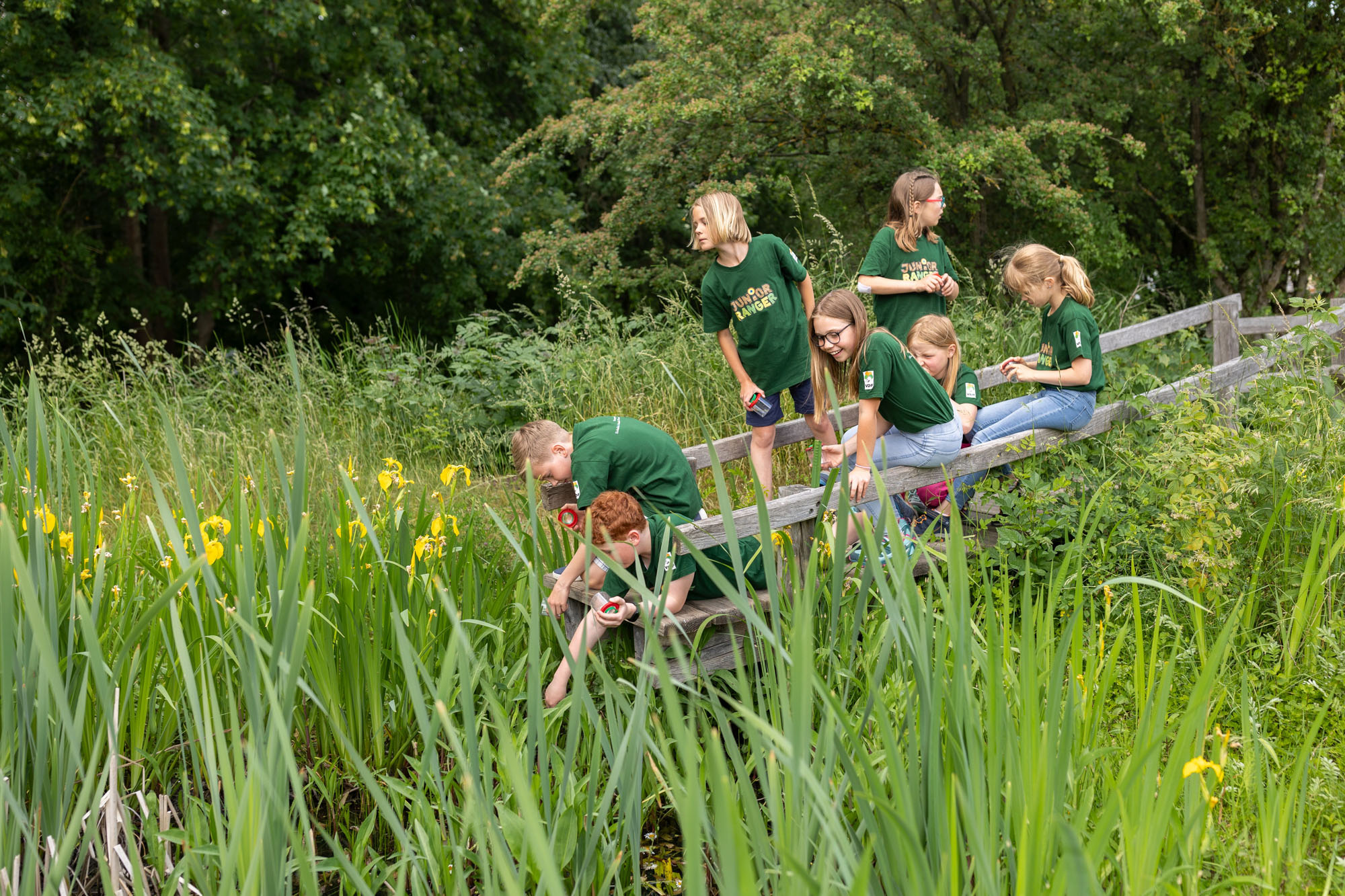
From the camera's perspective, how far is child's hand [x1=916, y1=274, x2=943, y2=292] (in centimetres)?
419

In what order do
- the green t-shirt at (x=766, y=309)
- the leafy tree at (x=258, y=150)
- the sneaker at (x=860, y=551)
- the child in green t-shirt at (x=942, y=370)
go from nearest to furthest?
the sneaker at (x=860, y=551), the child in green t-shirt at (x=942, y=370), the green t-shirt at (x=766, y=309), the leafy tree at (x=258, y=150)

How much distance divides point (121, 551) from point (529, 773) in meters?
1.33

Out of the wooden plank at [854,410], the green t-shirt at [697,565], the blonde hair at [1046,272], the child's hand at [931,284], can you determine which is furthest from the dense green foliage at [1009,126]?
the green t-shirt at [697,565]

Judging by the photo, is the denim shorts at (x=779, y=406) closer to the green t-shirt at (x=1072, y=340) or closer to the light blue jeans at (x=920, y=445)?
the light blue jeans at (x=920, y=445)

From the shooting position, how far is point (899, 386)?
3494 mm

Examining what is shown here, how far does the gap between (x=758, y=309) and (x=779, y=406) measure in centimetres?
43

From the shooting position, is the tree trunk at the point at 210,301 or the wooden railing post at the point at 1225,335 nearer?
the wooden railing post at the point at 1225,335

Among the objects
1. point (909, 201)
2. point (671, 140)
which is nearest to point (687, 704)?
point (909, 201)

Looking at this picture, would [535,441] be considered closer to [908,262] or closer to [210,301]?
[908,262]

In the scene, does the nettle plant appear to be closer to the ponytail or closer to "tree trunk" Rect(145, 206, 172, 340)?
the ponytail

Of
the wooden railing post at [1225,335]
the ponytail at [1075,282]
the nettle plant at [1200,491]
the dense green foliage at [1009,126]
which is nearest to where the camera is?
the nettle plant at [1200,491]

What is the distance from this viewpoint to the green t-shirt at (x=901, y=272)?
4281mm

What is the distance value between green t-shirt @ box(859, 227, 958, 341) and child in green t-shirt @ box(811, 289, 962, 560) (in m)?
0.52

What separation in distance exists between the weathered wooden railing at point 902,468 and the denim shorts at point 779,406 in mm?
70
